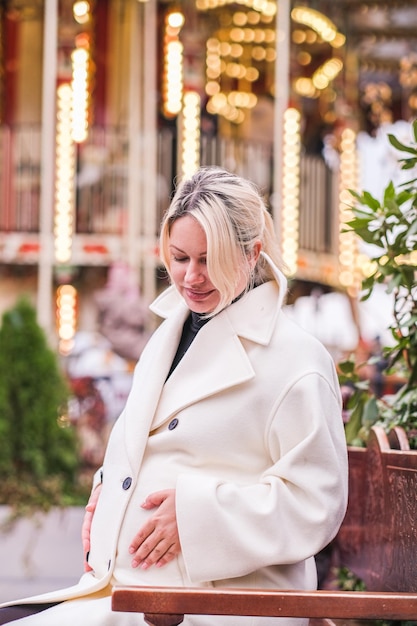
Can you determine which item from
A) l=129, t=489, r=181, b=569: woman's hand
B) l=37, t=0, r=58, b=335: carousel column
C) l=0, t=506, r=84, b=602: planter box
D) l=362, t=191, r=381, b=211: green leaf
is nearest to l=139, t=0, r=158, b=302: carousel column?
l=37, t=0, r=58, b=335: carousel column

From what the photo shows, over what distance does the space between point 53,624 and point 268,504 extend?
0.52 m

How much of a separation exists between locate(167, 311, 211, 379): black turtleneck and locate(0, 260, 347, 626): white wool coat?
3 centimetres

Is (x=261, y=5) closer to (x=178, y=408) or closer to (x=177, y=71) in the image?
(x=177, y=71)

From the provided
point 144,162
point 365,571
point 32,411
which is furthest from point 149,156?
point 365,571

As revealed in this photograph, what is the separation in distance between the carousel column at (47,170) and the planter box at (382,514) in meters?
7.51

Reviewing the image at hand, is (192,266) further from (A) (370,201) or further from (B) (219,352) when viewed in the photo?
(A) (370,201)

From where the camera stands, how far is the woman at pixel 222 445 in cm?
242

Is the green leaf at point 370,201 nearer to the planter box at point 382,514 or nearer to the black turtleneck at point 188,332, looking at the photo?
the planter box at point 382,514

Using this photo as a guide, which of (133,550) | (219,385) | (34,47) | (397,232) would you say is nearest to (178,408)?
(219,385)

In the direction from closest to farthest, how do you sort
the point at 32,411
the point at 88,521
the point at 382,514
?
1. the point at 88,521
2. the point at 382,514
3. the point at 32,411

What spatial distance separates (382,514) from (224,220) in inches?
40.3

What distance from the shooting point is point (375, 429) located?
128 inches

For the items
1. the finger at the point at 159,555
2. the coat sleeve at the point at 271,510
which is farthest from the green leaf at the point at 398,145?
the finger at the point at 159,555

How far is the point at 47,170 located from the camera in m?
11.3
